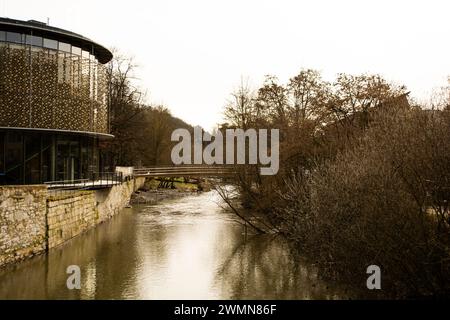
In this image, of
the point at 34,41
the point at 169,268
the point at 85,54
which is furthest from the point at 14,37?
the point at 169,268

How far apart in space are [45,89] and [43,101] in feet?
1.96

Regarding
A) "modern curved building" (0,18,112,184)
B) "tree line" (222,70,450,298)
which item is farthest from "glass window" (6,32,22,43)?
"tree line" (222,70,450,298)

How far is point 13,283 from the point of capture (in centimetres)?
1316

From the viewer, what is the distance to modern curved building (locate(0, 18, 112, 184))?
66.9 feet

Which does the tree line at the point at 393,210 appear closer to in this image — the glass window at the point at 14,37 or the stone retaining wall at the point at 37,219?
the stone retaining wall at the point at 37,219

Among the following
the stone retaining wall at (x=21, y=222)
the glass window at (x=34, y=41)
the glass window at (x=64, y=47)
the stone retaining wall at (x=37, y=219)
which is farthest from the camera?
the glass window at (x=64, y=47)

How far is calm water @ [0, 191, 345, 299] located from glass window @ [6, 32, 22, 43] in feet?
30.8

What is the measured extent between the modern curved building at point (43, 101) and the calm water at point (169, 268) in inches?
166

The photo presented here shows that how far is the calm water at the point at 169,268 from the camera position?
12578 millimetres

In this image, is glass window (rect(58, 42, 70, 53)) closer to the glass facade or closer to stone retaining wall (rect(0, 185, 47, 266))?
the glass facade

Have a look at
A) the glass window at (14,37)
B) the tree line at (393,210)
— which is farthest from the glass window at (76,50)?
the tree line at (393,210)
